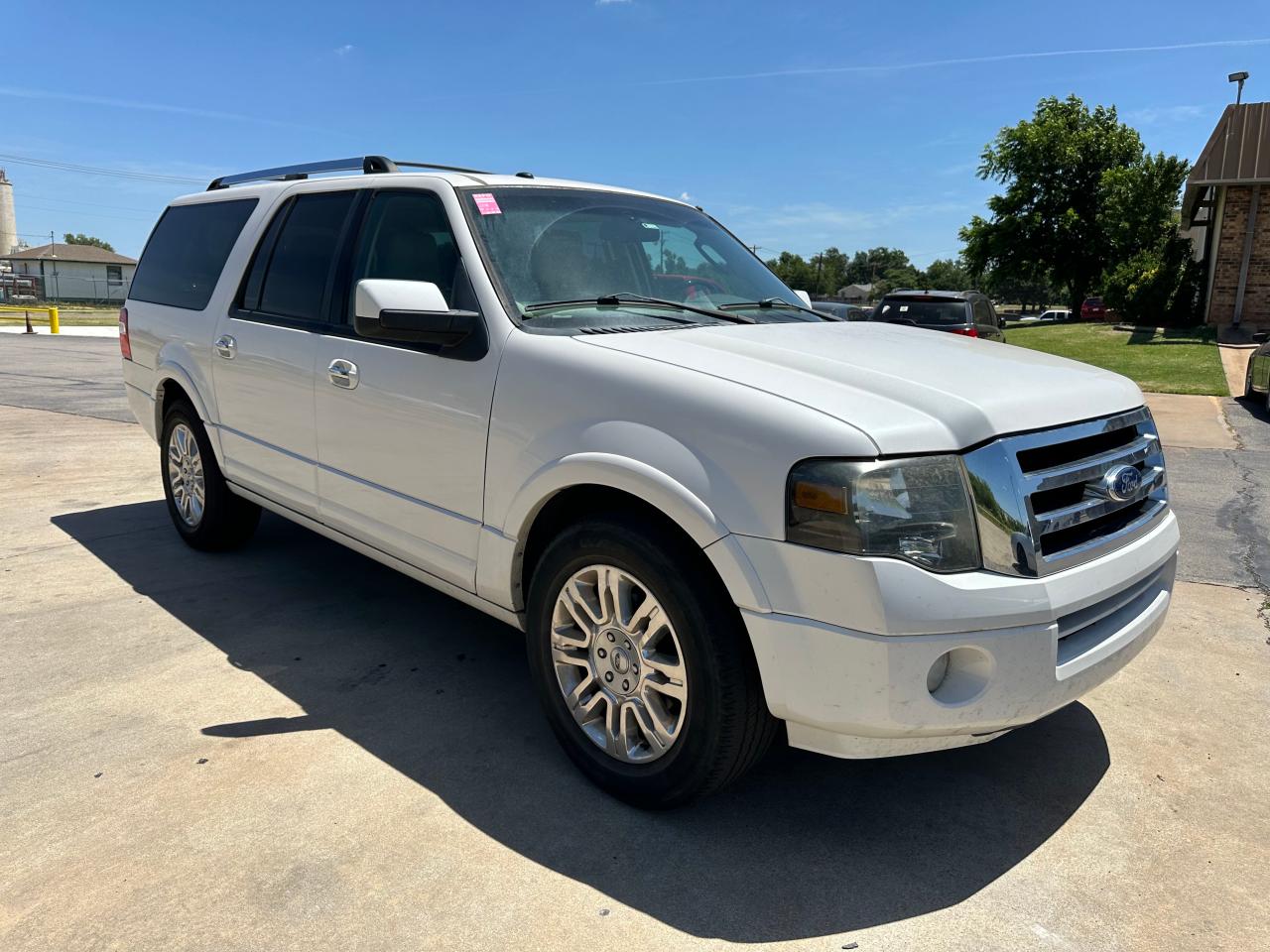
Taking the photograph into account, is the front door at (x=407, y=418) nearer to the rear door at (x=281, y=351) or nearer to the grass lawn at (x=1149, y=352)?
the rear door at (x=281, y=351)

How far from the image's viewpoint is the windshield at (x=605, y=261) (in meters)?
3.29

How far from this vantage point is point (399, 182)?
377 cm

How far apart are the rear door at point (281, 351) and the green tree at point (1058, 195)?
4407 centimetres

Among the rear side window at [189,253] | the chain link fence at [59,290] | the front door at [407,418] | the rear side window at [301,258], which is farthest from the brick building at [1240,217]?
the chain link fence at [59,290]

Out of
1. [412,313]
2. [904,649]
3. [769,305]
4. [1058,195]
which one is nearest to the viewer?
[904,649]

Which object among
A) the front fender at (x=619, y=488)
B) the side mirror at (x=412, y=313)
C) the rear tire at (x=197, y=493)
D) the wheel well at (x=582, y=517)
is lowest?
the rear tire at (x=197, y=493)

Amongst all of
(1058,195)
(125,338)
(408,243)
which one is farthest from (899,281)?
(408,243)

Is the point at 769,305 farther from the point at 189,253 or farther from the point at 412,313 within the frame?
the point at 189,253

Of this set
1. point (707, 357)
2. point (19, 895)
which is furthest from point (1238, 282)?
point (19, 895)

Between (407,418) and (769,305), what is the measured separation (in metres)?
1.54

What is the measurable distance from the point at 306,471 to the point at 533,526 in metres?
1.47

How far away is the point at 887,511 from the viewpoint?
7.55 ft

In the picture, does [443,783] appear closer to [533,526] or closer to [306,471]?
[533,526]

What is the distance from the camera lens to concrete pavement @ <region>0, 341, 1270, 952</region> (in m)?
2.38
